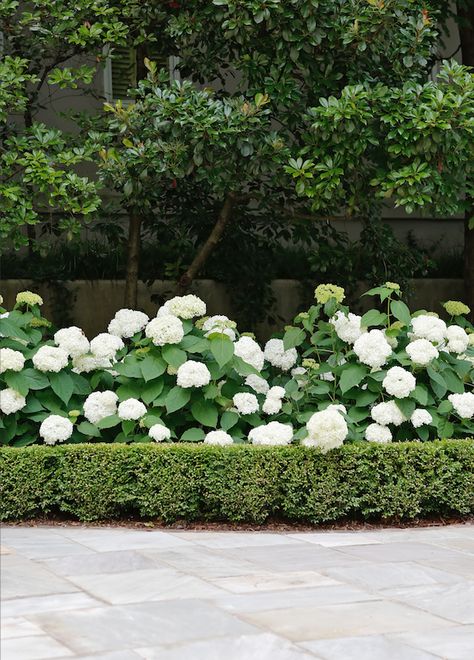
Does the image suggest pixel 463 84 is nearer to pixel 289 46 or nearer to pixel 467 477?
pixel 289 46

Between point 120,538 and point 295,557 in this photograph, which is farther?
point 120,538

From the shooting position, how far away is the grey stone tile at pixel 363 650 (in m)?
4.59

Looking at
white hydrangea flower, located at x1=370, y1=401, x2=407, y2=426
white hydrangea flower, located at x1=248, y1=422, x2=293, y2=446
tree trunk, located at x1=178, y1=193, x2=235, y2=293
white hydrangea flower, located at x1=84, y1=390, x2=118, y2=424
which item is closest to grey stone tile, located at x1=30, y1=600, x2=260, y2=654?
white hydrangea flower, located at x1=248, y1=422, x2=293, y2=446

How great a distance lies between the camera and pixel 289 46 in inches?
346

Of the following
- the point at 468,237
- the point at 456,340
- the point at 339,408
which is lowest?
the point at 339,408

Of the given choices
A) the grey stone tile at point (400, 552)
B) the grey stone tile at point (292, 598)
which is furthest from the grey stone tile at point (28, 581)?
the grey stone tile at point (400, 552)

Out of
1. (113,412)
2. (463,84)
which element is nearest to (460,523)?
(113,412)

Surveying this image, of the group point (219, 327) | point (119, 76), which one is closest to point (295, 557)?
point (219, 327)

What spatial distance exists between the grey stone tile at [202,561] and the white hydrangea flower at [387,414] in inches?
74.6

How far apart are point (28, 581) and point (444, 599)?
2.18m

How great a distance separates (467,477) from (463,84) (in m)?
3.13

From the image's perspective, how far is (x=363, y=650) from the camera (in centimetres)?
468

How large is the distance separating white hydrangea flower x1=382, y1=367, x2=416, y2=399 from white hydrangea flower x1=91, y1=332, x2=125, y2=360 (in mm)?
2056

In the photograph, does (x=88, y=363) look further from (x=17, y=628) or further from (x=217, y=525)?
(x=17, y=628)
